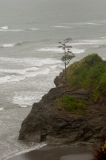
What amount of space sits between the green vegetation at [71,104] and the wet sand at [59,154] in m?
3.51

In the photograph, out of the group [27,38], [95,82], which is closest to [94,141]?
[95,82]

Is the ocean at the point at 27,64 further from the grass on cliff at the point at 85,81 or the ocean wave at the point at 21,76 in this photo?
the grass on cliff at the point at 85,81

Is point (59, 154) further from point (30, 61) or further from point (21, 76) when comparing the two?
point (30, 61)

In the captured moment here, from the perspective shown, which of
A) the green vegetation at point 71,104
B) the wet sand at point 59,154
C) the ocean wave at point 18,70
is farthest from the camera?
the ocean wave at point 18,70

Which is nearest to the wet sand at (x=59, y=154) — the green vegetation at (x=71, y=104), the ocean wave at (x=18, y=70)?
the green vegetation at (x=71, y=104)

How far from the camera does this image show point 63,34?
10394 cm

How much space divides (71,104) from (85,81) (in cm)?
450

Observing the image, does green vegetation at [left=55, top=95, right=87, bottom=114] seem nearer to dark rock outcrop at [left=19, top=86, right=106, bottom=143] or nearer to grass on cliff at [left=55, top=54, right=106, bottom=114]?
grass on cliff at [left=55, top=54, right=106, bottom=114]

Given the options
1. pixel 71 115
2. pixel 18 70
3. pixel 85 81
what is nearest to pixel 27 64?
pixel 18 70

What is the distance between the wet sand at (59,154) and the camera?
27938mm

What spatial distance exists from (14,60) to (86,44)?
23.1 m

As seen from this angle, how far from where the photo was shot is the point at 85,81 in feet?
116

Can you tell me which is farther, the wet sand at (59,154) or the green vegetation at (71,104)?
the green vegetation at (71,104)

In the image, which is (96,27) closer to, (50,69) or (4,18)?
(4,18)
